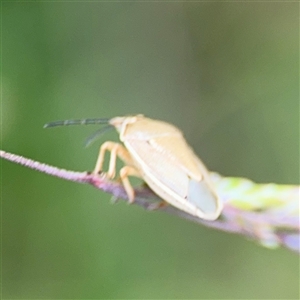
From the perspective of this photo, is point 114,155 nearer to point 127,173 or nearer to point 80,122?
point 127,173

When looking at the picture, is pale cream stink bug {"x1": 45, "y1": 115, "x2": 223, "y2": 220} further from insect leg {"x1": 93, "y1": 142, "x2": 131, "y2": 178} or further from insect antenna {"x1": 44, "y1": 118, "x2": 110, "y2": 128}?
insect antenna {"x1": 44, "y1": 118, "x2": 110, "y2": 128}

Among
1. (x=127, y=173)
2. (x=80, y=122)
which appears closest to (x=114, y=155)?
(x=127, y=173)

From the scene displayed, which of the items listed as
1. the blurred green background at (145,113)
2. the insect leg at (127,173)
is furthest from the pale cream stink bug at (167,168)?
the blurred green background at (145,113)

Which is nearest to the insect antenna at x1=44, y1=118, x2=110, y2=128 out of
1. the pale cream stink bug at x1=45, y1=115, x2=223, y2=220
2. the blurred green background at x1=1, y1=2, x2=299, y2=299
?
the blurred green background at x1=1, y1=2, x2=299, y2=299

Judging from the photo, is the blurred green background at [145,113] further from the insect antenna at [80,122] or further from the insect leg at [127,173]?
the insect leg at [127,173]

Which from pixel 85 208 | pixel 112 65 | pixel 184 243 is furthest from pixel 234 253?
pixel 112 65

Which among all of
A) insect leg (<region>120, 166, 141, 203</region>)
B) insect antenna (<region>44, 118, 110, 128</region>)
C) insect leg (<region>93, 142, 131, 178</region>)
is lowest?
insect leg (<region>120, 166, 141, 203</region>)
